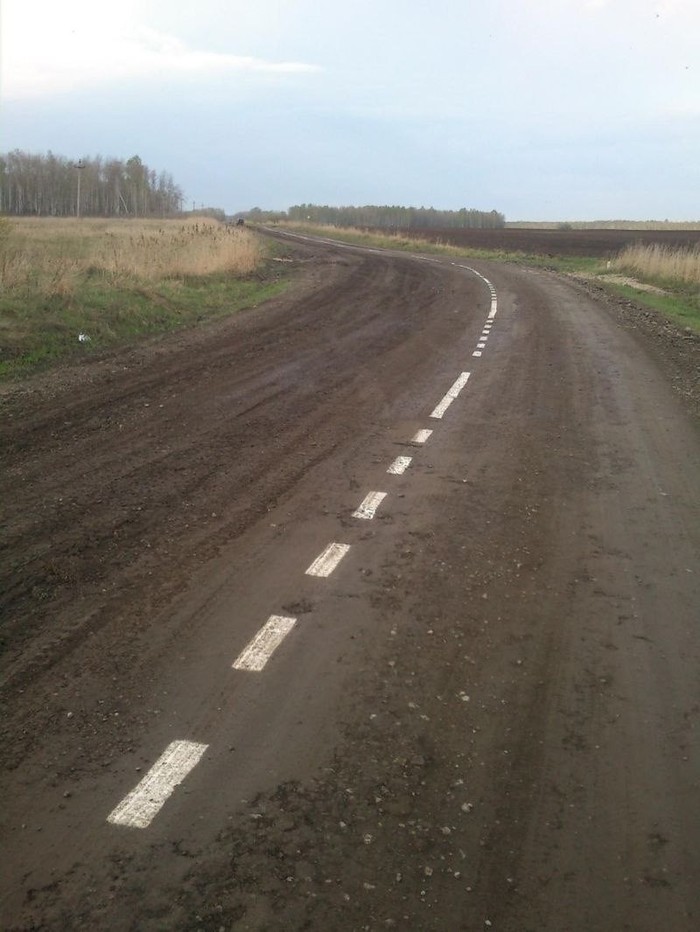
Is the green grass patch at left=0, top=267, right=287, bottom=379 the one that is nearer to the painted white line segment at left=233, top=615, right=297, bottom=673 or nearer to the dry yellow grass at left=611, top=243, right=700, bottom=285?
the painted white line segment at left=233, top=615, right=297, bottom=673

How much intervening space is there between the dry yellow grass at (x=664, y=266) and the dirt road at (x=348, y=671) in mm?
19123

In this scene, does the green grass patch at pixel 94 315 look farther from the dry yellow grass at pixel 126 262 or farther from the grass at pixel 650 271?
the grass at pixel 650 271

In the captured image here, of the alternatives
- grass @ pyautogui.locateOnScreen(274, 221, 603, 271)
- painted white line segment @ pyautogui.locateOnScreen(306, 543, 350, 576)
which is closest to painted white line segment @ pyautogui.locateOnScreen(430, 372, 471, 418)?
painted white line segment @ pyautogui.locateOnScreen(306, 543, 350, 576)

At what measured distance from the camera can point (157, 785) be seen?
353 cm

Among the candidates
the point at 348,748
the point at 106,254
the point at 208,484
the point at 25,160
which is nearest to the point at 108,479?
the point at 208,484

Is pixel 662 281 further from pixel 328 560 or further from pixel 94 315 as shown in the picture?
pixel 328 560

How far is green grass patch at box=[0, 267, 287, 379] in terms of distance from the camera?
12.4 meters

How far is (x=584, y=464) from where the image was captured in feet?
26.8

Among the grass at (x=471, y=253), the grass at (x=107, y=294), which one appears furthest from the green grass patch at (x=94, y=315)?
the grass at (x=471, y=253)

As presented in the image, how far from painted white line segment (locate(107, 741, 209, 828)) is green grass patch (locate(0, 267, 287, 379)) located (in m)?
8.74

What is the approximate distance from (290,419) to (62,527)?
3.78 metres

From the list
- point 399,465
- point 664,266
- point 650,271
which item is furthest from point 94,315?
point 650,271

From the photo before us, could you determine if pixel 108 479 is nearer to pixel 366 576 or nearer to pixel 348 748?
pixel 366 576

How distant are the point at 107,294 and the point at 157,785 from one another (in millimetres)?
14001
